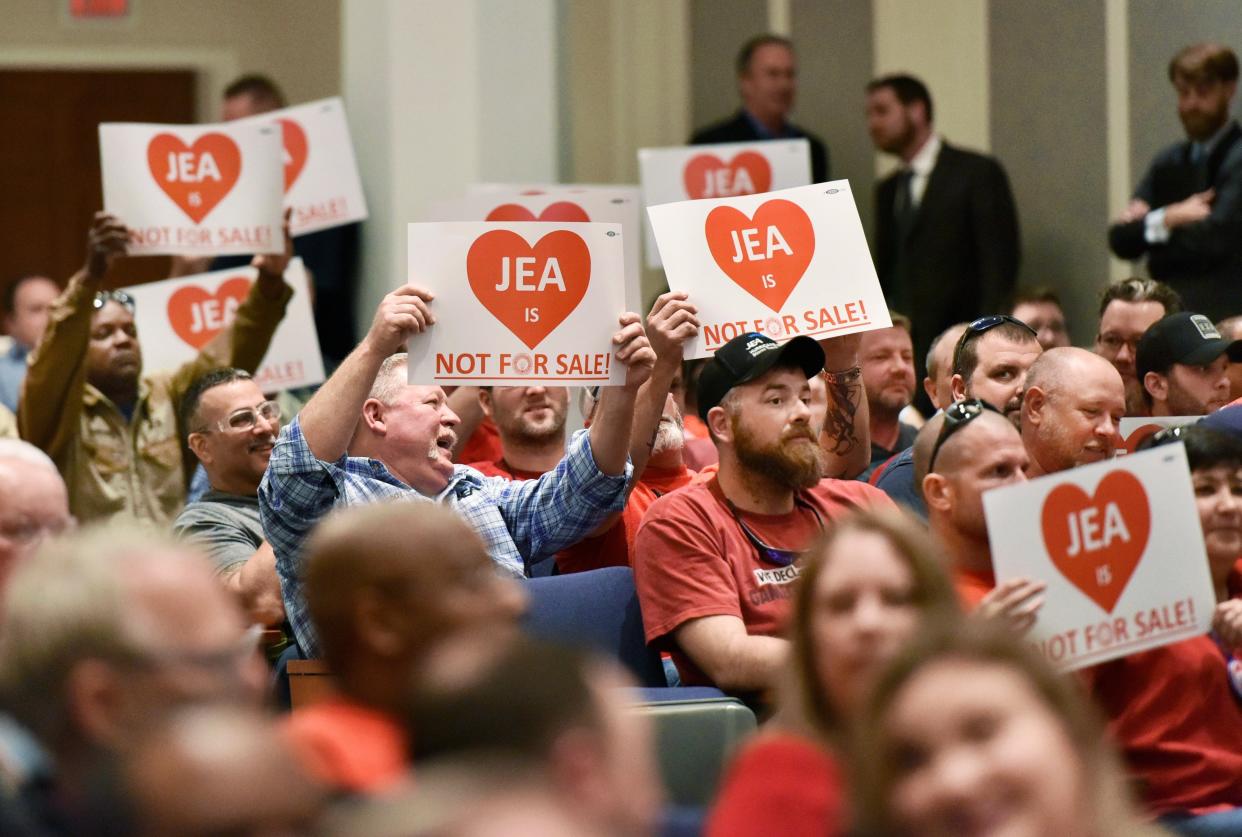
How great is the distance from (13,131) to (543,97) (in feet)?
15.1

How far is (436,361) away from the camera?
425cm

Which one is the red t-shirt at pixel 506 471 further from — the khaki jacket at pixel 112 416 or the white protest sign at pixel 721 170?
the white protest sign at pixel 721 170

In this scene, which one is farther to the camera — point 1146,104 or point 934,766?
point 1146,104

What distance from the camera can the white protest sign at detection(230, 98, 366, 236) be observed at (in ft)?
23.1

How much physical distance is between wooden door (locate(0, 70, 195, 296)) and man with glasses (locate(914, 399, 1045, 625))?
7.84 metres

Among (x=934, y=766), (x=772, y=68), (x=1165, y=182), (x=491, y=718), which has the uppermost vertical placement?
(x=772, y=68)

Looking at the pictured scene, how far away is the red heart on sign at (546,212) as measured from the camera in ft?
19.1

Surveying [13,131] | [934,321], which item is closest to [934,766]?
[934,321]

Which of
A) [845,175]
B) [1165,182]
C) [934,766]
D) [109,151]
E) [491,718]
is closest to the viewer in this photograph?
[491,718]

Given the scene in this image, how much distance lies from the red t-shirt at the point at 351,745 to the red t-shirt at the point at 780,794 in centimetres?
39

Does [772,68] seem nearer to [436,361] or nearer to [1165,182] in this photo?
[1165,182]

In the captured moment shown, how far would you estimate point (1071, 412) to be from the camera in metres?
4.45

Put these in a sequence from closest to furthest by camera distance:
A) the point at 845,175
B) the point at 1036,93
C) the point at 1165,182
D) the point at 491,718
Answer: the point at 491,718 < the point at 1165,182 < the point at 1036,93 < the point at 845,175

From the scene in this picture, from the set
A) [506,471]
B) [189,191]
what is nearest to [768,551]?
[506,471]
